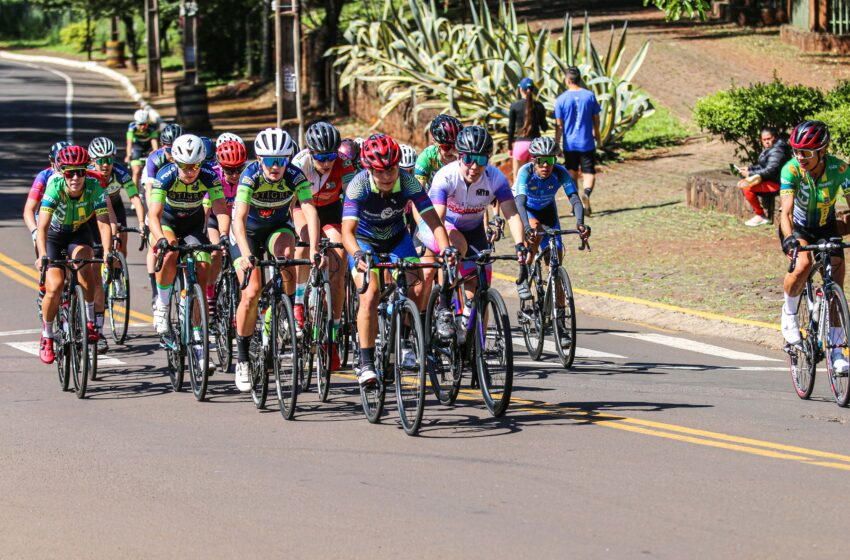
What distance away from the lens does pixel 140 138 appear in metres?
21.5

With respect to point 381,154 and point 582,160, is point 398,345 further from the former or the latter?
point 582,160

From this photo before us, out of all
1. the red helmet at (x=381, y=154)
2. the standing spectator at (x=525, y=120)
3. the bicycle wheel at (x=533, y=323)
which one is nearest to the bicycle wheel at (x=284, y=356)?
the red helmet at (x=381, y=154)

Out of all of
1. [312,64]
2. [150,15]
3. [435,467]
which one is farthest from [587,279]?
[150,15]

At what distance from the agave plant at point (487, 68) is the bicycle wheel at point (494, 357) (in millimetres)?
15794

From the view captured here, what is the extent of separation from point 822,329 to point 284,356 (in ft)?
12.9

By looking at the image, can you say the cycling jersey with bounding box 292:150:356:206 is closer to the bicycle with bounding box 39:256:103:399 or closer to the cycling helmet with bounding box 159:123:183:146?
the bicycle with bounding box 39:256:103:399

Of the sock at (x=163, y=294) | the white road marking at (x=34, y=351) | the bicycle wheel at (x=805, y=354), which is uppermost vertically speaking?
the sock at (x=163, y=294)

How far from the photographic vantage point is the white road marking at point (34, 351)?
13.2m

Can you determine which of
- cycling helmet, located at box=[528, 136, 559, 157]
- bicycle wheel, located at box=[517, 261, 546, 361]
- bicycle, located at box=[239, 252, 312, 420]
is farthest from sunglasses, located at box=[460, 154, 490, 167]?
bicycle wheel, located at box=[517, 261, 546, 361]

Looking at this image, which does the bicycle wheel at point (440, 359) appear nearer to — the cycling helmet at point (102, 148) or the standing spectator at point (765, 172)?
the cycling helmet at point (102, 148)

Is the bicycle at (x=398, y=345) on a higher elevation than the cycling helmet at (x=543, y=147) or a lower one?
lower

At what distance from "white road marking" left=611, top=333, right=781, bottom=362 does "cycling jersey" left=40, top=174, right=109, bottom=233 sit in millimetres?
5386

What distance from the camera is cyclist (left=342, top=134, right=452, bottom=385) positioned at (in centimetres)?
981

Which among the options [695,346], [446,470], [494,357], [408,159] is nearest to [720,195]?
[695,346]
